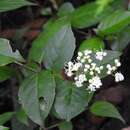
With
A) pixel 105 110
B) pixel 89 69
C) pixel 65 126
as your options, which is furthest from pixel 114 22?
pixel 65 126

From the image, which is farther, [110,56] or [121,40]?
[121,40]

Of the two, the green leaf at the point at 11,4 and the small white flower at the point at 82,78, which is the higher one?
the green leaf at the point at 11,4

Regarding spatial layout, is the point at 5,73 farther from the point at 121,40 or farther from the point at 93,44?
the point at 121,40

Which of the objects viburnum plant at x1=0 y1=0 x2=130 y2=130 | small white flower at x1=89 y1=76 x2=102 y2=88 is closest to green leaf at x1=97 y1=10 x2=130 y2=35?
viburnum plant at x1=0 y1=0 x2=130 y2=130

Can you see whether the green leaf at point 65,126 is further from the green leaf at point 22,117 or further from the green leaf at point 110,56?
the green leaf at point 110,56

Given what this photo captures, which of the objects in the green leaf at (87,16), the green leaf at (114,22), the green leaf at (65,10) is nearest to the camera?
the green leaf at (114,22)

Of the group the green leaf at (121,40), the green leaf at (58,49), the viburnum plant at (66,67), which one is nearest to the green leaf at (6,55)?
the viburnum plant at (66,67)

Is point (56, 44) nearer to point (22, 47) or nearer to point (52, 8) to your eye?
point (22, 47)

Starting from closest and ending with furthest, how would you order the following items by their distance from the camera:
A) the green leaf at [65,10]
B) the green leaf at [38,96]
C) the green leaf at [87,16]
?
the green leaf at [38,96] < the green leaf at [87,16] < the green leaf at [65,10]
